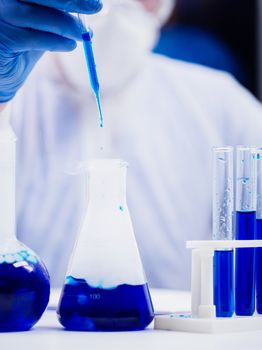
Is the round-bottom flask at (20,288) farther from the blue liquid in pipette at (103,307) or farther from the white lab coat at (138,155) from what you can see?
the white lab coat at (138,155)

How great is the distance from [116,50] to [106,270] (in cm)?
145

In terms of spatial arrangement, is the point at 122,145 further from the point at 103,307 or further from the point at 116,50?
the point at 103,307

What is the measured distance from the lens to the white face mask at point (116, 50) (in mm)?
2387

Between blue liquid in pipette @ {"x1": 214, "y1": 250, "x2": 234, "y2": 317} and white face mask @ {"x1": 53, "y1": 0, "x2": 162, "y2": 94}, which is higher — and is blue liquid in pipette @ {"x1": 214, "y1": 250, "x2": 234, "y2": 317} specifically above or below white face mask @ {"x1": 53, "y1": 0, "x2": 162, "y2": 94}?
below

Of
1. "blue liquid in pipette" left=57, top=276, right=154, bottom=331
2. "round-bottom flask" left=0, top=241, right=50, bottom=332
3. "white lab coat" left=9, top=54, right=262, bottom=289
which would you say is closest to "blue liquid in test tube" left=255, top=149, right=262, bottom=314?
"blue liquid in pipette" left=57, top=276, right=154, bottom=331

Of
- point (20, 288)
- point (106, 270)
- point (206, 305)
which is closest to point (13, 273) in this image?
point (20, 288)

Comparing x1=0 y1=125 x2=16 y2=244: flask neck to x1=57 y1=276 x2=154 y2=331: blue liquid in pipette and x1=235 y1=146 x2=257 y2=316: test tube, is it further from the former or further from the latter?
x1=235 y1=146 x2=257 y2=316: test tube

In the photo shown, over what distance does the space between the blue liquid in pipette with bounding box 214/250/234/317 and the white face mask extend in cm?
139

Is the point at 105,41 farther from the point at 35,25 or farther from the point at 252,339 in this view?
the point at 252,339

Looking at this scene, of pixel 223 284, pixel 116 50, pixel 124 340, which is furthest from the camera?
pixel 116 50

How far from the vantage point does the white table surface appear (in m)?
0.96

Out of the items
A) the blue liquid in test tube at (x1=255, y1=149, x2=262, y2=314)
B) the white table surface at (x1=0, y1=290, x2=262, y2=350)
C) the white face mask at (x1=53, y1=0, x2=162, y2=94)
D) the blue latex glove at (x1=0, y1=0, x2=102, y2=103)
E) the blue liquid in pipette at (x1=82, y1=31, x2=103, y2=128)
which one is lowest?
the white table surface at (x1=0, y1=290, x2=262, y2=350)

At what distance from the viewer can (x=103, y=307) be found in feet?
3.49

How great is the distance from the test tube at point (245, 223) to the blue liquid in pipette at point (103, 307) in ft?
0.50
